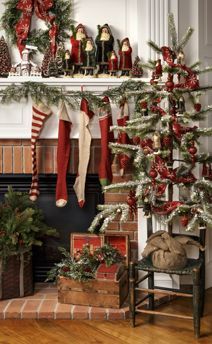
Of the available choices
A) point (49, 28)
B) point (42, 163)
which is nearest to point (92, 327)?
point (42, 163)

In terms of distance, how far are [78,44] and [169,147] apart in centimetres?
96

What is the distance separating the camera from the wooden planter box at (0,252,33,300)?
3.07 metres

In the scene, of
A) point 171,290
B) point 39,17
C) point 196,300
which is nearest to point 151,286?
point 171,290

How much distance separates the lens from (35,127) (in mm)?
3209

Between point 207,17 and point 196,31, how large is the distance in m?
0.19

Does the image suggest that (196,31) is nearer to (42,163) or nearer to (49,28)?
(49,28)

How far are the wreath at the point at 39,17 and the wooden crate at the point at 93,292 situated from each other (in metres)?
1.52

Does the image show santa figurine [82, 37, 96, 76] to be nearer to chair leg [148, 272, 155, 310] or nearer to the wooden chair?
the wooden chair

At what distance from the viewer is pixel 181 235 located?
9.80 feet

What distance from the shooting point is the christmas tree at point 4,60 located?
10.5 feet

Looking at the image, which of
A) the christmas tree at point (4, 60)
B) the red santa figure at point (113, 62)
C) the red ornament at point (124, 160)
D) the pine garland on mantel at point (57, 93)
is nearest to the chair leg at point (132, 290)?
the red ornament at point (124, 160)

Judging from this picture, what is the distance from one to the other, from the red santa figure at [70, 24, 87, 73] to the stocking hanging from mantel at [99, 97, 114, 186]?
1.06ft

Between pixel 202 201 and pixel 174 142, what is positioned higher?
pixel 174 142

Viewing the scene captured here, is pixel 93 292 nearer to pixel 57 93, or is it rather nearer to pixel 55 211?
pixel 55 211
